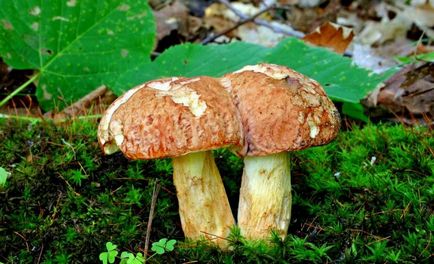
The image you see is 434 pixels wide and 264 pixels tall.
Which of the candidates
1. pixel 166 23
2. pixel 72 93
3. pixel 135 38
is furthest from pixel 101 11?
pixel 166 23

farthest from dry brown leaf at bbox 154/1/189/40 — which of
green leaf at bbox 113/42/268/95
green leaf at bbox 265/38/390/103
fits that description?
green leaf at bbox 265/38/390/103

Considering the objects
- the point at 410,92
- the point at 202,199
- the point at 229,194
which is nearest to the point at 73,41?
the point at 229,194

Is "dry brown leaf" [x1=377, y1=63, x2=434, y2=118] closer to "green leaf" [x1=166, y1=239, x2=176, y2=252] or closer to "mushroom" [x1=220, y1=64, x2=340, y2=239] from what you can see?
"mushroom" [x1=220, y1=64, x2=340, y2=239]

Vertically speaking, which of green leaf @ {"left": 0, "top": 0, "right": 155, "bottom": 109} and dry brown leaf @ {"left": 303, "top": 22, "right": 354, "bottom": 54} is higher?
green leaf @ {"left": 0, "top": 0, "right": 155, "bottom": 109}

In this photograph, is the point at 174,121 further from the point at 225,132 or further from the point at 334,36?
the point at 334,36

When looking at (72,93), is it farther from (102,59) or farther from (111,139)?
(111,139)

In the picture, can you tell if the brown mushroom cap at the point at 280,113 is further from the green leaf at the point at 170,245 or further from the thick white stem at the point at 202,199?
the green leaf at the point at 170,245

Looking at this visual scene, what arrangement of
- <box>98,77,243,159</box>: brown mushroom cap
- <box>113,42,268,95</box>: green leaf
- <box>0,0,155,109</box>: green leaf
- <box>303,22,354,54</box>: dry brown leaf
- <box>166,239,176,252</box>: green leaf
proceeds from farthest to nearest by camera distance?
<box>303,22,354,54</box>: dry brown leaf
<box>0,0,155,109</box>: green leaf
<box>113,42,268,95</box>: green leaf
<box>166,239,176,252</box>: green leaf
<box>98,77,243,159</box>: brown mushroom cap
